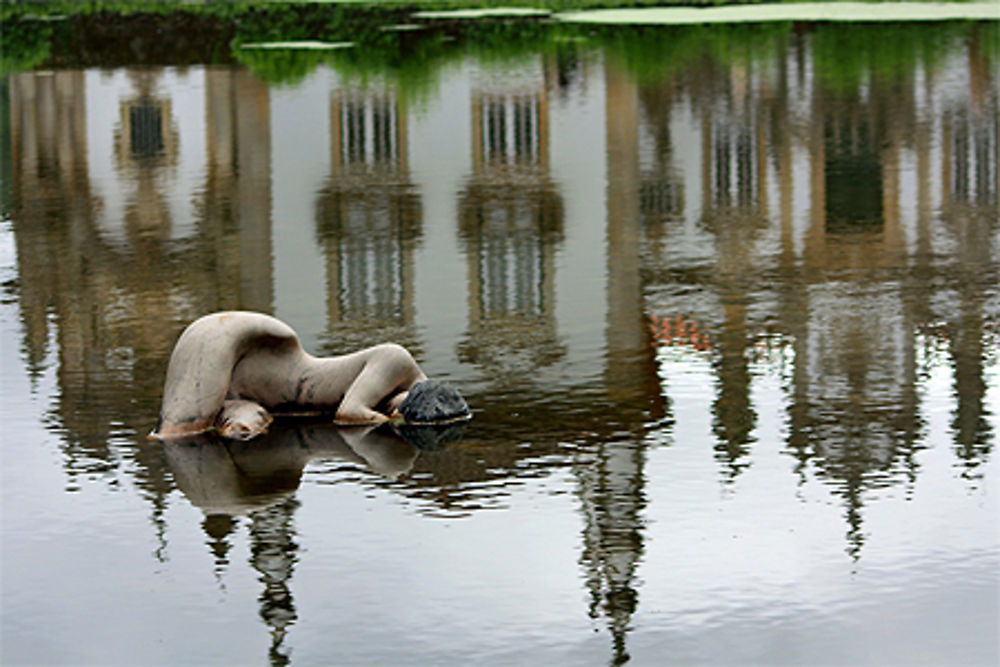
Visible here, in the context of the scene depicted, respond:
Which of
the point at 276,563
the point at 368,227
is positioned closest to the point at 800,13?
the point at 368,227

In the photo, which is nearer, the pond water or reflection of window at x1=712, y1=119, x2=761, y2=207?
the pond water

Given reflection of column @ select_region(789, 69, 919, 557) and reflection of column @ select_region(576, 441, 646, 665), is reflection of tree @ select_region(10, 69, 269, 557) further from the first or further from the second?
reflection of column @ select_region(789, 69, 919, 557)

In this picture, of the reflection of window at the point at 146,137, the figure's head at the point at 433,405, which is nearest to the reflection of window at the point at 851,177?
the figure's head at the point at 433,405

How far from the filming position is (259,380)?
12602 millimetres

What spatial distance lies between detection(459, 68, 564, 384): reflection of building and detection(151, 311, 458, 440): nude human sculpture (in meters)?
1.28

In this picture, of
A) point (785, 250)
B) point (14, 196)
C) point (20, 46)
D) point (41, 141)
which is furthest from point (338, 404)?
point (20, 46)

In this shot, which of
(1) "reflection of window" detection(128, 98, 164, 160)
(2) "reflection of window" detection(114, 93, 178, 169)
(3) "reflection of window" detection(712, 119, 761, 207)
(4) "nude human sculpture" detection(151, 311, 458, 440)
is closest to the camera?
(4) "nude human sculpture" detection(151, 311, 458, 440)

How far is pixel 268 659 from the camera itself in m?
8.09

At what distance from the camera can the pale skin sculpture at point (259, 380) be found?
1225 centimetres

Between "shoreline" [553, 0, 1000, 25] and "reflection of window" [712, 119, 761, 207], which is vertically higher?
"shoreline" [553, 0, 1000, 25]

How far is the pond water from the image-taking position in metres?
8.61

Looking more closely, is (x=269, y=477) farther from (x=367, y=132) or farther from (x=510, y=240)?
(x=367, y=132)

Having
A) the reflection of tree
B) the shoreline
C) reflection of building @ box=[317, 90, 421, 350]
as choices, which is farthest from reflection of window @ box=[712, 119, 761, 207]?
the shoreline

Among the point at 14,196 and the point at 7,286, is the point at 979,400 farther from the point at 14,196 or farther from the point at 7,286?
the point at 14,196
